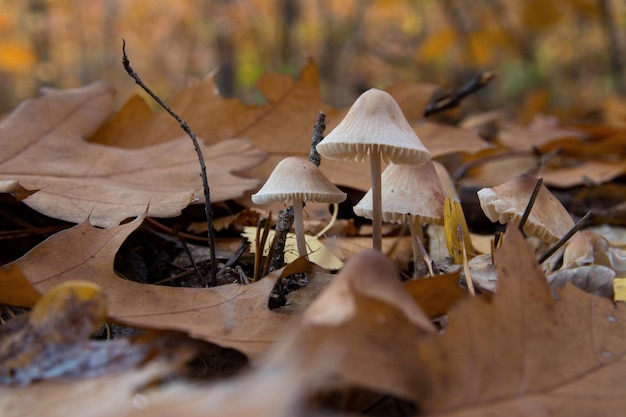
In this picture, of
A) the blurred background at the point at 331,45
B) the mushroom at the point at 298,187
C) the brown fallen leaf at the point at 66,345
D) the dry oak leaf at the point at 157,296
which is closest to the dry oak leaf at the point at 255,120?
the mushroom at the point at 298,187

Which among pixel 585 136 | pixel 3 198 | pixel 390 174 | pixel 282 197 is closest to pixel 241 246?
pixel 282 197

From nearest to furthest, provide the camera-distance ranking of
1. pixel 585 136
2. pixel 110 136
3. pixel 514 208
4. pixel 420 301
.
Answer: pixel 420 301 < pixel 514 208 < pixel 110 136 < pixel 585 136

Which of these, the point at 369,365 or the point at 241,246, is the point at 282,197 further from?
the point at 369,365

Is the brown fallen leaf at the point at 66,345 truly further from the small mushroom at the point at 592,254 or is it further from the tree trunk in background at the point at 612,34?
the tree trunk in background at the point at 612,34

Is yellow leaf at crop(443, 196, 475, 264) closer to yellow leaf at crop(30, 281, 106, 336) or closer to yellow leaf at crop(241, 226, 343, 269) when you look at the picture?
yellow leaf at crop(241, 226, 343, 269)

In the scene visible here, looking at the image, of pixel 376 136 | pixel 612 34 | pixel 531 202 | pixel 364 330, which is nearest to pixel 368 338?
pixel 364 330

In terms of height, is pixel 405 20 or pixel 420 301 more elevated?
pixel 405 20

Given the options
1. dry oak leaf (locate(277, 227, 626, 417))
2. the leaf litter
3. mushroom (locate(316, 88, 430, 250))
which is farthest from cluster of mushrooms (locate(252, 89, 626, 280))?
dry oak leaf (locate(277, 227, 626, 417))
